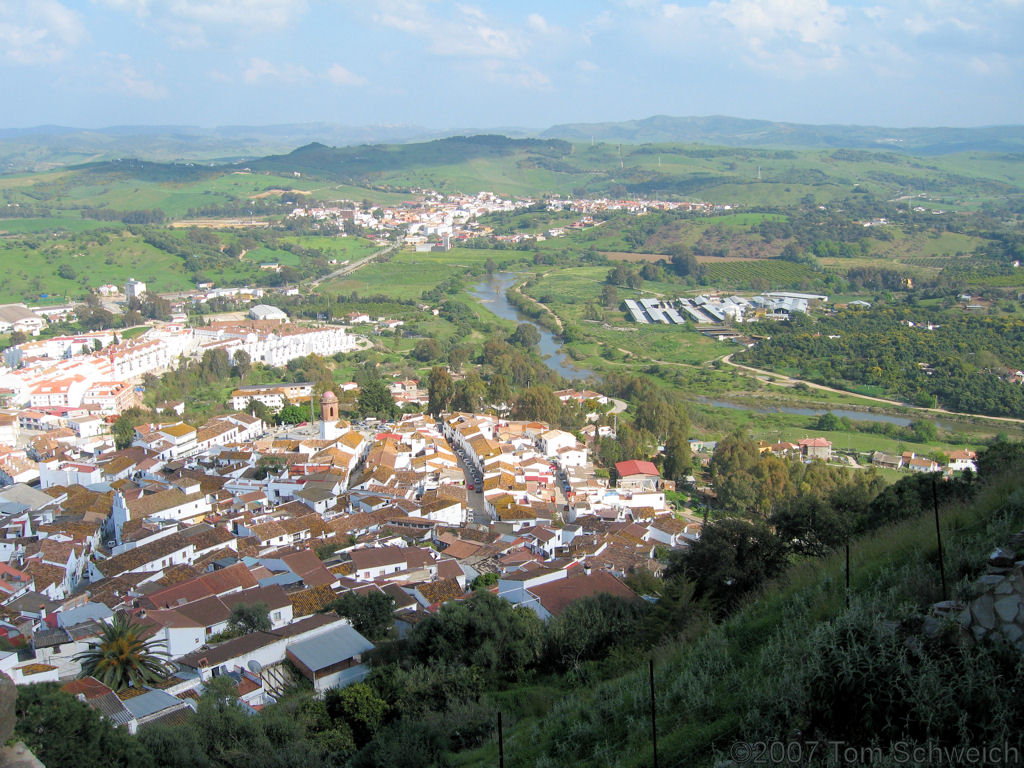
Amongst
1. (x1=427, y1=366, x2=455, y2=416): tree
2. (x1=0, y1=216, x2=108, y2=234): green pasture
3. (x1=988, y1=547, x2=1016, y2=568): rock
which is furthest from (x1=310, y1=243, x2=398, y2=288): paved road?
(x1=988, y1=547, x2=1016, y2=568): rock

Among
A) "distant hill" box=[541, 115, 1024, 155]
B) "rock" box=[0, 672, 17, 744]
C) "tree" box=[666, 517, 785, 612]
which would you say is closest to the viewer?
"rock" box=[0, 672, 17, 744]

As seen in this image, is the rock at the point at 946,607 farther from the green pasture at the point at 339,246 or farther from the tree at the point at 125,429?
the green pasture at the point at 339,246

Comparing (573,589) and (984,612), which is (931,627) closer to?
(984,612)

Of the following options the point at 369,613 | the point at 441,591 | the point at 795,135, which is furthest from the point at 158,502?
the point at 795,135

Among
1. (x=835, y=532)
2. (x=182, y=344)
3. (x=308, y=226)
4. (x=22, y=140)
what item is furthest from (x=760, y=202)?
(x=22, y=140)

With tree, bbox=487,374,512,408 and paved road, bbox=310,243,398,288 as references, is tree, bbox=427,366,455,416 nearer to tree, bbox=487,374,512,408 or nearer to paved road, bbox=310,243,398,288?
tree, bbox=487,374,512,408

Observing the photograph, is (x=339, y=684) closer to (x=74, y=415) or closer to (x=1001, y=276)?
(x=74, y=415)

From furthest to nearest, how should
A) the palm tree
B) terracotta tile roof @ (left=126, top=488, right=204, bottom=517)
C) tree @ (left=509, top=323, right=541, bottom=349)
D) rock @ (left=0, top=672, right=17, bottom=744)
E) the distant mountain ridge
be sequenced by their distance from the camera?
the distant mountain ridge < tree @ (left=509, top=323, right=541, bottom=349) < terracotta tile roof @ (left=126, top=488, right=204, bottom=517) < the palm tree < rock @ (left=0, top=672, right=17, bottom=744)
